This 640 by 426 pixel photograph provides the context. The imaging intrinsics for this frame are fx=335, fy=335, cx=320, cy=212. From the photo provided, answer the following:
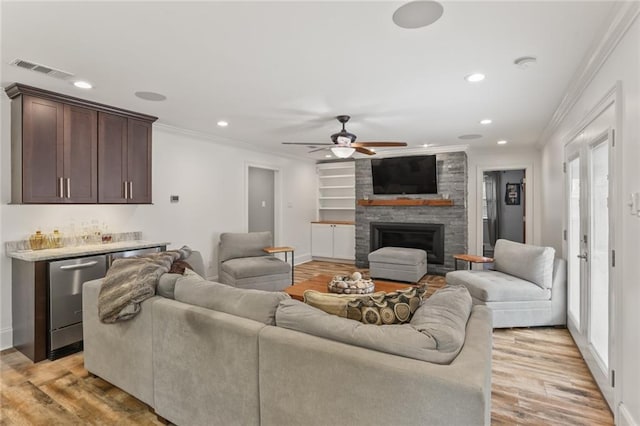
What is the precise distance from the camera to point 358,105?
11.8ft

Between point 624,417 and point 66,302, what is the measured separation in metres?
4.25

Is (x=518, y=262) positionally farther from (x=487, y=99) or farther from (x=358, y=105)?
(x=358, y=105)

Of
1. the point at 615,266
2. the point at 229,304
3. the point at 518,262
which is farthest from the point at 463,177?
the point at 229,304

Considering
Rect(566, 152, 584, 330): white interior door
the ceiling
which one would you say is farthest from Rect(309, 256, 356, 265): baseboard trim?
Rect(566, 152, 584, 330): white interior door

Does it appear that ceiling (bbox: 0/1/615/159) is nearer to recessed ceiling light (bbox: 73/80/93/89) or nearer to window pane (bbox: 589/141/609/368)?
recessed ceiling light (bbox: 73/80/93/89)

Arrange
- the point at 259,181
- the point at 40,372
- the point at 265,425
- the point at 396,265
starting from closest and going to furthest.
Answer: the point at 265,425
the point at 40,372
the point at 396,265
the point at 259,181

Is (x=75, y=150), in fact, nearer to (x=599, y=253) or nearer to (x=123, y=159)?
(x=123, y=159)

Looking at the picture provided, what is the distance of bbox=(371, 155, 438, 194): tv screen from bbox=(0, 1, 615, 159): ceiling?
2335 mm

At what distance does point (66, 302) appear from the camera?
3.10 metres

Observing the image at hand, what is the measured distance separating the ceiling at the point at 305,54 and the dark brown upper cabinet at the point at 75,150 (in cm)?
21

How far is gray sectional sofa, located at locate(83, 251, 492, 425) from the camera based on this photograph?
1271mm

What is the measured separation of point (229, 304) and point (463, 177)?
17.8 ft

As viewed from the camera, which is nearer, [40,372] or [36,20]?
[36,20]

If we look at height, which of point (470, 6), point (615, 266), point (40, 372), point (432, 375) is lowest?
point (40, 372)
